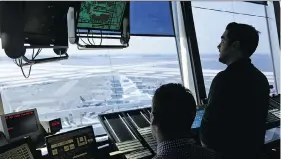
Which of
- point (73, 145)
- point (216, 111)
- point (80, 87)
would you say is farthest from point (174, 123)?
point (80, 87)

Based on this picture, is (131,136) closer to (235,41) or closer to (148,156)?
(148,156)

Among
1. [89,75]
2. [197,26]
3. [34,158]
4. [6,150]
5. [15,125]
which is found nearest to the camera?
[6,150]

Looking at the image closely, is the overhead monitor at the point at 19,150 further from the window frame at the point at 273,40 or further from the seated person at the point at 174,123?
the window frame at the point at 273,40

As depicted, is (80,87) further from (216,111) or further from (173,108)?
(173,108)

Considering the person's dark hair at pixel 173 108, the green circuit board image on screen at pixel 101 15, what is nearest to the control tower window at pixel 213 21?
the green circuit board image on screen at pixel 101 15

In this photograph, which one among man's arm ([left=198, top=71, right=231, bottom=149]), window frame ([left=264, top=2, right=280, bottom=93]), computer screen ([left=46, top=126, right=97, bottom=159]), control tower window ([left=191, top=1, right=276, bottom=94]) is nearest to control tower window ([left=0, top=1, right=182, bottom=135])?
control tower window ([left=191, top=1, right=276, bottom=94])

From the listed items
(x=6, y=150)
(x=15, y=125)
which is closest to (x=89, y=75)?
(x=15, y=125)

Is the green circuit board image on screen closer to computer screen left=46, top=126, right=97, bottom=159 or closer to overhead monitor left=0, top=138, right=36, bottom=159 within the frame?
computer screen left=46, top=126, right=97, bottom=159
